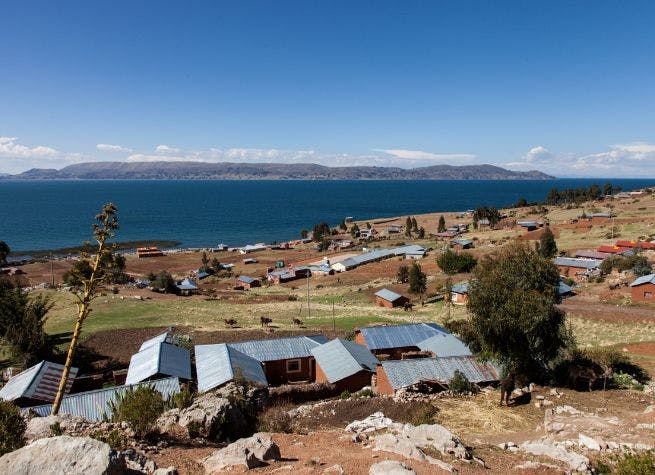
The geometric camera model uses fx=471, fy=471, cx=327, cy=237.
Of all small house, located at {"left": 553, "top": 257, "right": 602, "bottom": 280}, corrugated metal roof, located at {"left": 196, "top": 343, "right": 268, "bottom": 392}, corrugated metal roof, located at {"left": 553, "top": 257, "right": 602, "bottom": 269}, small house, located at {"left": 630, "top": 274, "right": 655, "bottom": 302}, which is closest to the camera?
corrugated metal roof, located at {"left": 196, "top": 343, "right": 268, "bottom": 392}

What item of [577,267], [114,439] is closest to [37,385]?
[114,439]

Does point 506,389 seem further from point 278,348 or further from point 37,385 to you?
point 37,385

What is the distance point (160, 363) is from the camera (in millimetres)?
24938

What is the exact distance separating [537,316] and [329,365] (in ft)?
36.6

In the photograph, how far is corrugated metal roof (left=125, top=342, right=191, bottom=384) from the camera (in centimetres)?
2416

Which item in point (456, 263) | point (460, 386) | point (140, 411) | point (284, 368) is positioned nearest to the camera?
point (140, 411)

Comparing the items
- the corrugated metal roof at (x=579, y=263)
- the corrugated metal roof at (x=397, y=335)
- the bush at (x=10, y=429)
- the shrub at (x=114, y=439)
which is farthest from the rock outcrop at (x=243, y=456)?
the corrugated metal roof at (x=579, y=263)

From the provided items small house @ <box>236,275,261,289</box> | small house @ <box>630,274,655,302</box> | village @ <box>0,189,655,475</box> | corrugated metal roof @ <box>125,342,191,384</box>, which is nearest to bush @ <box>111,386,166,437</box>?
village @ <box>0,189,655,475</box>

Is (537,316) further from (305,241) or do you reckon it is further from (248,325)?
(305,241)

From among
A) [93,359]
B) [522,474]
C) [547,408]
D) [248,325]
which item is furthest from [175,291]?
[522,474]

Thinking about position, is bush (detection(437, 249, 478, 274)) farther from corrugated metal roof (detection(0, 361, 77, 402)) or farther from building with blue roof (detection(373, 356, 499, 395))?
corrugated metal roof (detection(0, 361, 77, 402))

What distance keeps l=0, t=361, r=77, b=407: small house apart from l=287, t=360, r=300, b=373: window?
38.7 ft

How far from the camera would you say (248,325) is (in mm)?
42312

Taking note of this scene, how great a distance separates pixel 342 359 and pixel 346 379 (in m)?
1.34
